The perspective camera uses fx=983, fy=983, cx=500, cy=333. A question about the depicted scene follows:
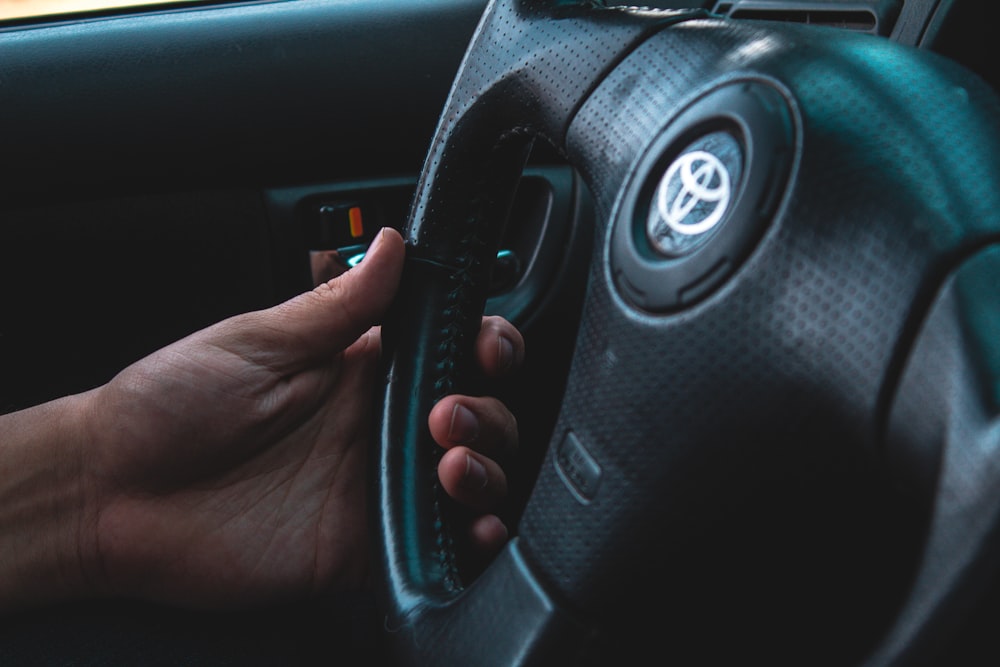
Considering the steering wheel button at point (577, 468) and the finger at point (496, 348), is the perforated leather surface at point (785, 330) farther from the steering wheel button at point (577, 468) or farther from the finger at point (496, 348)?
the finger at point (496, 348)

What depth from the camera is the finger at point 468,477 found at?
3.12ft

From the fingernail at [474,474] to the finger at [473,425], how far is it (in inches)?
0.8

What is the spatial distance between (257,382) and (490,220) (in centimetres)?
33

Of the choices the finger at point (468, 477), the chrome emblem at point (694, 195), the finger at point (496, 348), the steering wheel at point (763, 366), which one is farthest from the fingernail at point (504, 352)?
the chrome emblem at point (694, 195)

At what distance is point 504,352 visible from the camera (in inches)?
43.3

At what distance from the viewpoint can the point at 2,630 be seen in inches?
35.9

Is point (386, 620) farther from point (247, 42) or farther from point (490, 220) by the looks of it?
point (247, 42)

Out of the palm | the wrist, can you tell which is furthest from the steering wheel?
the wrist

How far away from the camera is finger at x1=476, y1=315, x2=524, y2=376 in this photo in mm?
1094

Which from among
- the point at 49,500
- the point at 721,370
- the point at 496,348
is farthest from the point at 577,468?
the point at 49,500

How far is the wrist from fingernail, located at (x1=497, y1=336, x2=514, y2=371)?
→ 444 mm

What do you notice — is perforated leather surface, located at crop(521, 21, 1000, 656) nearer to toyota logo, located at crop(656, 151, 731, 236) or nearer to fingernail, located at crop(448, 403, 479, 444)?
toyota logo, located at crop(656, 151, 731, 236)

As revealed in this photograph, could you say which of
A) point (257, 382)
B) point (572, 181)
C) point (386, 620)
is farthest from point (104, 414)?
point (572, 181)

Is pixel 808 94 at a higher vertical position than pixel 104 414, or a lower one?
higher
